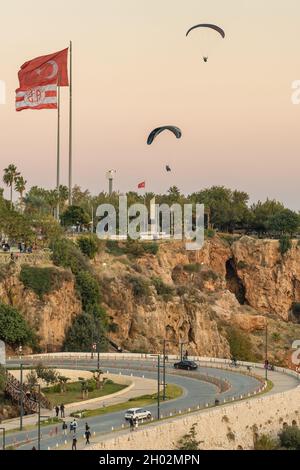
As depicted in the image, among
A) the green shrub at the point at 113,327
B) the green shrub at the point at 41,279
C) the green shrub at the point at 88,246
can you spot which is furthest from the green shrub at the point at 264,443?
the green shrub at the point at 88,246

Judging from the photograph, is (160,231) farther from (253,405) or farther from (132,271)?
(253,405)

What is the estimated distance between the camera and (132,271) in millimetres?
138500

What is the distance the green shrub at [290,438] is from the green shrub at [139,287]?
182ft

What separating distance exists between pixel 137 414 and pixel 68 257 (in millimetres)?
58982

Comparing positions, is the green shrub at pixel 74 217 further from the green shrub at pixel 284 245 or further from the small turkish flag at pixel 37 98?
the green shrub at pixel 284 245

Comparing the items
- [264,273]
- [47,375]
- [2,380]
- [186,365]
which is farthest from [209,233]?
[2,380]

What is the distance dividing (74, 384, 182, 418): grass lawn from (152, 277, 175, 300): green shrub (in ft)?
172

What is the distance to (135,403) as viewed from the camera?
249 feet

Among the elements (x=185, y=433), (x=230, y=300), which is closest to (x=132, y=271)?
(x=230, y=300)

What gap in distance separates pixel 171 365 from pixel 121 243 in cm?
5227

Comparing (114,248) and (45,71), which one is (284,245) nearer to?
(114,248)

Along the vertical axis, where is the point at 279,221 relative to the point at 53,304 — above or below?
above

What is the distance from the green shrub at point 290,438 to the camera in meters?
75.2

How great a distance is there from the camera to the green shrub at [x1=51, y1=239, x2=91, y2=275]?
122375 millimetres
